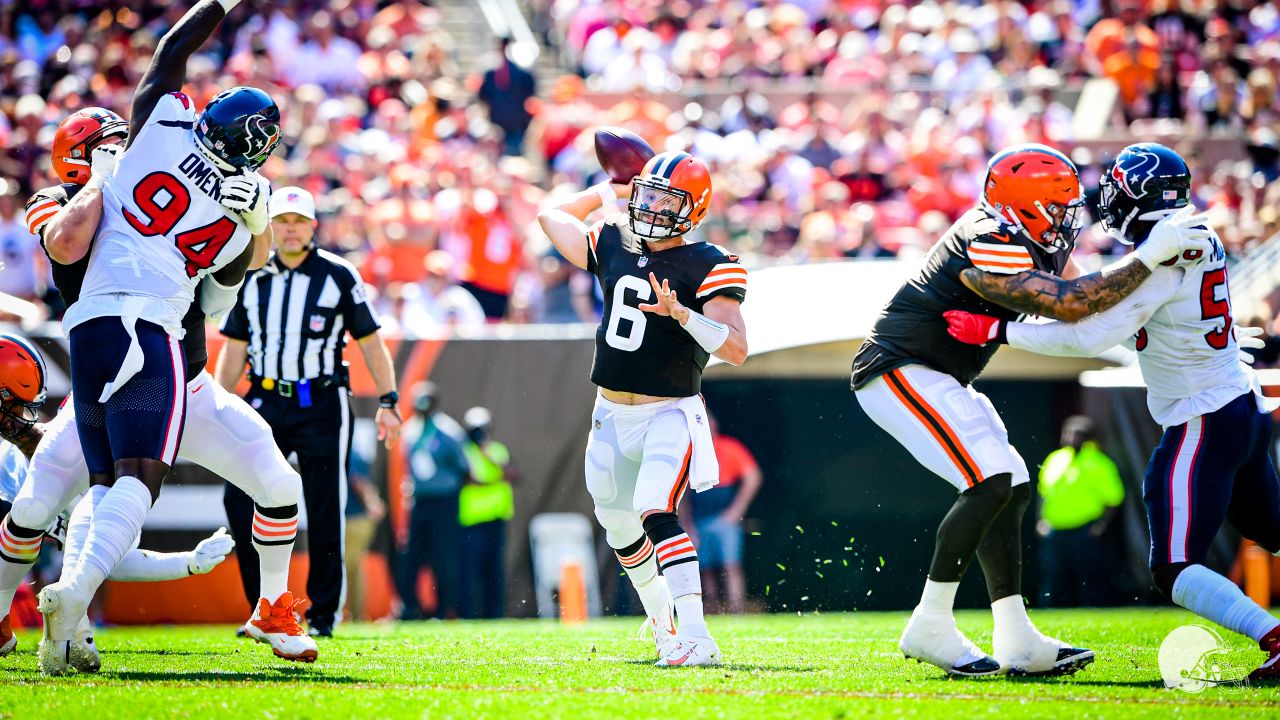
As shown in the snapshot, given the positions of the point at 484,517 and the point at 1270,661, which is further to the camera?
the point at 484,517

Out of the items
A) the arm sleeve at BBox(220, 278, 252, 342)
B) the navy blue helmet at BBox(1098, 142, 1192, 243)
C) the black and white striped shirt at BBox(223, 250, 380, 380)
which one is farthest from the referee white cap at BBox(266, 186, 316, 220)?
the navy blue helmet at BBox(1098, 142, 1192, 243)

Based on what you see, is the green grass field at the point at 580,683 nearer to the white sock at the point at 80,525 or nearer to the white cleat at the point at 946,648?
the white cleat at the point at 946,648

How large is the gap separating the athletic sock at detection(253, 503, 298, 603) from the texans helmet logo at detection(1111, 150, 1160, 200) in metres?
3.52

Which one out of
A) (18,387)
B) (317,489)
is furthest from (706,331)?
(18,387)

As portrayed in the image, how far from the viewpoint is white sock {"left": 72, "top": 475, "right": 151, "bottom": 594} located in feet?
16.2

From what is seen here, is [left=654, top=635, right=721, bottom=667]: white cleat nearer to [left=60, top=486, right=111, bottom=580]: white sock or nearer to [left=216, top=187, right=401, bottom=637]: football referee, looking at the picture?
[left=60, top=486, right=111, bottom=580]: white sock

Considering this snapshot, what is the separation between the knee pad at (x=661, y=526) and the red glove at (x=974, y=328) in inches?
51.7

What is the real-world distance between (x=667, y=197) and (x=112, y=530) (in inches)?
96.7

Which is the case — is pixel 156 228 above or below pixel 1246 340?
above

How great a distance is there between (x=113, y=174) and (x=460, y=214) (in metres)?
6.90

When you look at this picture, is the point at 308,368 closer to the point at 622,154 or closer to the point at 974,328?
the point at 622,154

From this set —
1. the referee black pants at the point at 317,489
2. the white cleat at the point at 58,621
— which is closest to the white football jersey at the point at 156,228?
the white cleat at the point at 58,621

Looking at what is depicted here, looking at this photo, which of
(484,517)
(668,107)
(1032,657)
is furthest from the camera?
(668,107)

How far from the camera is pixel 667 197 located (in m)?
5.81
